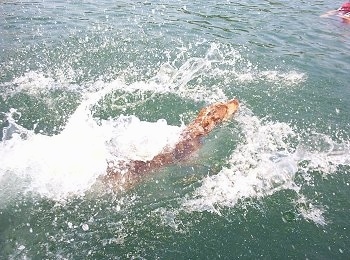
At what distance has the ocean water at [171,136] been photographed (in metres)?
6.02

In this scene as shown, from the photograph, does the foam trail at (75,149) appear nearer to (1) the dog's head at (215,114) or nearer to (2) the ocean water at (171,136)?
(2) the ocean water at (171,136)

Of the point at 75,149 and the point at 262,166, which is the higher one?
the point at 75,149

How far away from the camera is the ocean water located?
19.8 feet

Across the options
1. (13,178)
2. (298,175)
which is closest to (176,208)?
(298,175)

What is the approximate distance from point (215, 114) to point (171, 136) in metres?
1.37

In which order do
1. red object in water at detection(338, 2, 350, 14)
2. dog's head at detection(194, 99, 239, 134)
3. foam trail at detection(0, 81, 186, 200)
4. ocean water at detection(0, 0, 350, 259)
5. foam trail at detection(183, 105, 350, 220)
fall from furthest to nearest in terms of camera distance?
red object in water at detection(338, 2, 350, 14) → dog's head at detection(194, 99, 239, 134) → foam trail at detection(0, 81, 186, 200) → foam trail at detection(183, 105, 350, 220) → ocean water at detection(0, 0, 350, 259)

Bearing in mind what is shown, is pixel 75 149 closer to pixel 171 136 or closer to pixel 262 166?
pixel 171 136

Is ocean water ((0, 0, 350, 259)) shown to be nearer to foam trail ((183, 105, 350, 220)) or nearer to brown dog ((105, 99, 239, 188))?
foam trail ((183, 105, 350, 220))

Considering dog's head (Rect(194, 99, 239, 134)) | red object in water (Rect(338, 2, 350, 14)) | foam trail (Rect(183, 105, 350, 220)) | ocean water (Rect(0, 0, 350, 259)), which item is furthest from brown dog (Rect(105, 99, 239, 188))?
red object in water (Rect(338, 2, 350, 14))

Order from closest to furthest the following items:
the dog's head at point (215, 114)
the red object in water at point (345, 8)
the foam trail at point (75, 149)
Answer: the foam trail at point (75, 149) → the dog's head at point (215, 114) → the red object in water at point (345, 8)

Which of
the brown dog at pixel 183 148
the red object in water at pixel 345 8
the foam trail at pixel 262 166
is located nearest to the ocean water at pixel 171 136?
the foam trail at pixel 262 166

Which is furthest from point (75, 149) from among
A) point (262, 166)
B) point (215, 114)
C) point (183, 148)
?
point (262, 166)

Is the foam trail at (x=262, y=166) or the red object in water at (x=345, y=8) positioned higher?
the red object in water at (x=345, y=8)

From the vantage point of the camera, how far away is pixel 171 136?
8.33m
